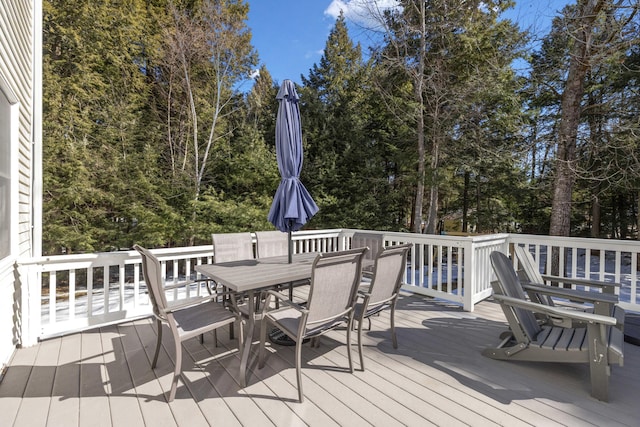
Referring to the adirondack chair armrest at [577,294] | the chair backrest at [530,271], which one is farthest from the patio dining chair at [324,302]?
the chair backrest at [530,271]

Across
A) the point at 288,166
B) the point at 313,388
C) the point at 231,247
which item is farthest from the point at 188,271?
the point at 313,388

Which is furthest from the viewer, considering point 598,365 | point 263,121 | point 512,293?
point 263,121

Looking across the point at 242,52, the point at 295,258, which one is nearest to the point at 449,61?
the point at 242,52

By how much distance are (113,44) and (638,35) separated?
1158cm

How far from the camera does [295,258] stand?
11.9 ft

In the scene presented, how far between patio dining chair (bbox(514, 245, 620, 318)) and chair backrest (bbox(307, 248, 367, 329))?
190cm

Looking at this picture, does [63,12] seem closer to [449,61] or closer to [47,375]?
[47,375]

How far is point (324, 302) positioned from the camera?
2.25m

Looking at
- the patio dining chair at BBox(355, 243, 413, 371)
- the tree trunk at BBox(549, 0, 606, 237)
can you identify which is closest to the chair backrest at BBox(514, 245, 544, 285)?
the patio dining chair at BBox(355, 243, 413, 371)

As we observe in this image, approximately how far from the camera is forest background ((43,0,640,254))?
745 centimetres

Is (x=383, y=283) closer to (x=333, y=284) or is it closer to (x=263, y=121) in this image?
(x=333, y=284)

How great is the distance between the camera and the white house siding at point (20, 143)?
2633mm

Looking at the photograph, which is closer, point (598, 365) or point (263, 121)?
point (598, 365)

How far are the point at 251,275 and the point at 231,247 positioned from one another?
114cm
